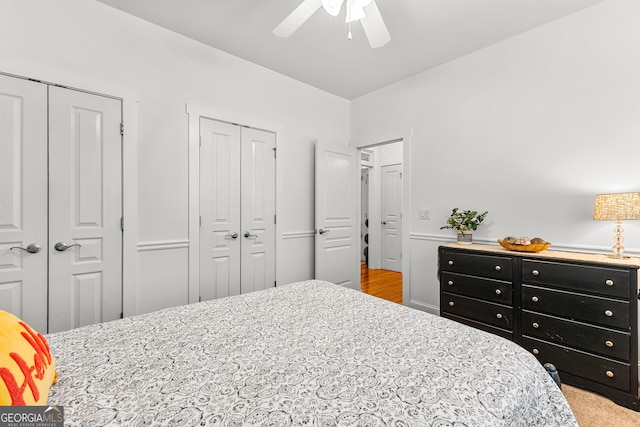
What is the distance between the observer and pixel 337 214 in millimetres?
3912

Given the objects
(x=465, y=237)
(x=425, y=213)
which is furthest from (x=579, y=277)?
(x=425, y=213)

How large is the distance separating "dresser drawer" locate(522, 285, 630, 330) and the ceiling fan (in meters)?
2.13

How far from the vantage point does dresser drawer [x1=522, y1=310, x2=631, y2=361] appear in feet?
5.98

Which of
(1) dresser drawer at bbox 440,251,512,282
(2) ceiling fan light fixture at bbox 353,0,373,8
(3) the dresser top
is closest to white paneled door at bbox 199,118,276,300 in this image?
(2) ceiling fan light fixture at bbox 353,0,373,8

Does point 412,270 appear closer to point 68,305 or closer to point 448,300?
point 448,300

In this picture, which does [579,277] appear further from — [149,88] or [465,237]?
[149,88]

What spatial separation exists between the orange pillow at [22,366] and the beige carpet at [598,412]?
2.54m

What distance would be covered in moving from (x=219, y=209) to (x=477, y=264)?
2421 millimetres

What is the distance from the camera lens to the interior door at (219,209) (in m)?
2.86

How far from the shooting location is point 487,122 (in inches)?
113

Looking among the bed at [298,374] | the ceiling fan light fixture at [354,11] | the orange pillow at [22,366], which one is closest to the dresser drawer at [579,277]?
the bed at [298,374]

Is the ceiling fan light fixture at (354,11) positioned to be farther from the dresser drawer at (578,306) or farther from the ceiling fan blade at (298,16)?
the dresser drawer at (578,306)

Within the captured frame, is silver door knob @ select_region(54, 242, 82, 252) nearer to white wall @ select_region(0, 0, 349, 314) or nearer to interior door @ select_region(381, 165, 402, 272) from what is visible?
white wall @ select_region(0, 0, 349, 314)

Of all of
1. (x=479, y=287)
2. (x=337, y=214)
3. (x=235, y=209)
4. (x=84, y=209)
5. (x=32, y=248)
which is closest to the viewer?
(x=32, y=248)
